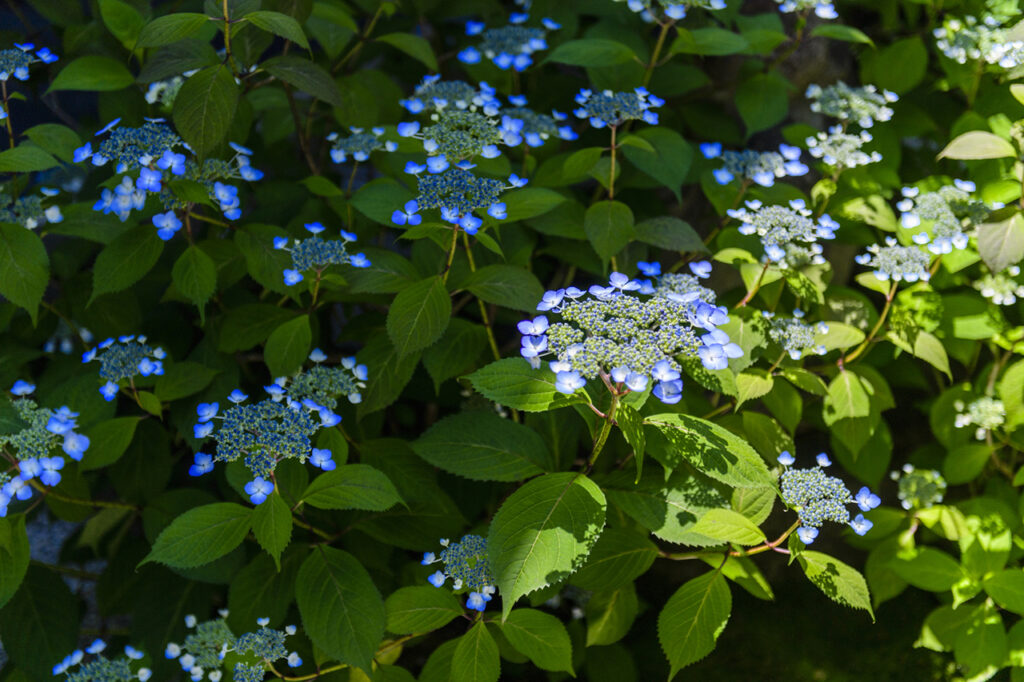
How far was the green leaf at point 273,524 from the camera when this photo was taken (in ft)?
5.47

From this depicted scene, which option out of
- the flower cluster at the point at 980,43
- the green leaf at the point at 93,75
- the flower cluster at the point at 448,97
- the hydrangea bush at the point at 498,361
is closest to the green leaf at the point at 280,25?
the hydrangea bush at the point at 498,361

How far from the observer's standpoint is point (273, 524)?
1686 millimetres

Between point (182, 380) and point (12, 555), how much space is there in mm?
535

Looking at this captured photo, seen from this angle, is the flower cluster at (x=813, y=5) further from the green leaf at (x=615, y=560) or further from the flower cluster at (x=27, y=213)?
the flower cluster at (x=27, y=213)

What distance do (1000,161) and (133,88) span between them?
2653 mm

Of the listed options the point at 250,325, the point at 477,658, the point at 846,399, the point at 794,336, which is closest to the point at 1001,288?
the point at 846,399

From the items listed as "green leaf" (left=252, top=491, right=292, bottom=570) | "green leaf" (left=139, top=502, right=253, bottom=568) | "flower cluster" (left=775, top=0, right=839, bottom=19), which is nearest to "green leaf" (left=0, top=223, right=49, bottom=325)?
"green leaf" (left=139, top=502, right=253, bottom=568)

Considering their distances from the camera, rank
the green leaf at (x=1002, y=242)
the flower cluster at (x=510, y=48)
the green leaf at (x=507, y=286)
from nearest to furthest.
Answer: the green leaf at (x=507, y=286)
the green leaf at (x=1002, y=242)
the flower cluster at (x=510, y=48)

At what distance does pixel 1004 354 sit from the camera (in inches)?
109

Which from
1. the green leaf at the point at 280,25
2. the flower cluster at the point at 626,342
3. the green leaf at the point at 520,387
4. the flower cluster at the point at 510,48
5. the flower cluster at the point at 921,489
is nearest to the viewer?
the flower cluster at the point at 626,342

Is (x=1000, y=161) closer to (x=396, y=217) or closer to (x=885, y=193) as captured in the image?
(x=885, y=193)

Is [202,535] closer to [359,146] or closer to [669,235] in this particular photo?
[359,146]

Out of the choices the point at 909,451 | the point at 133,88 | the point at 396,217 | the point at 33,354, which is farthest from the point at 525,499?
the point at 909,451

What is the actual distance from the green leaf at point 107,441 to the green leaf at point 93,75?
0.90m
